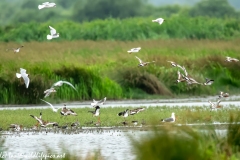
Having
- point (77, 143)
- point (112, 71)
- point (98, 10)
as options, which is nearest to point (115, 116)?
point (77, 143)

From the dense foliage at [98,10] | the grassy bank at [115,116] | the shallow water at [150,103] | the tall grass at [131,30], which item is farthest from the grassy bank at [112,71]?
the dense foliage at [98,10]

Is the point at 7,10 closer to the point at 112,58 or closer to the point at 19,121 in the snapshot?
the point at 112,58

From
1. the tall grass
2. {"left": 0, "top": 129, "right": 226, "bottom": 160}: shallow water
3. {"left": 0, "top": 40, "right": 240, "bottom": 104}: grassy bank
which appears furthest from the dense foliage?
{"left": 0, "top": 129, "right": 226, "bottom": 160}: shallow water

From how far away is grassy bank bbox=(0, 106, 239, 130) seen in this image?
1655cm

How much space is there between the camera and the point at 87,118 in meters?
17.3

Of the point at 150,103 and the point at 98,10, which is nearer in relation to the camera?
the point at 150,103

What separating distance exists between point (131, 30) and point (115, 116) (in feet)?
58.6

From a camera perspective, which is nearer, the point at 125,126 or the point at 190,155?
the point at 190,155

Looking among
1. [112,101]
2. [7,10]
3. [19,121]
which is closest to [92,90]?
[112,101]

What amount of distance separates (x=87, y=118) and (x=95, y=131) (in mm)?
1415

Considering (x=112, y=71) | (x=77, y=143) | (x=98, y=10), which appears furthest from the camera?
(x=98, y=10)

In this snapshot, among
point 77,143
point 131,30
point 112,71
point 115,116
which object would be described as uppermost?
point 131,30

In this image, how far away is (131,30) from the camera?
35.2 metres

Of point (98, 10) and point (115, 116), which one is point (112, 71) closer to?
point (115, 116)
